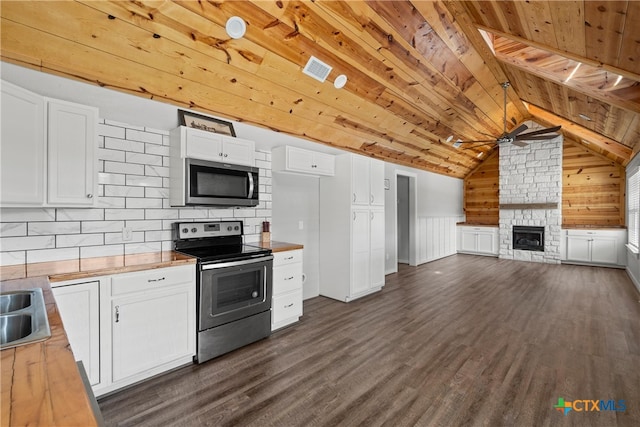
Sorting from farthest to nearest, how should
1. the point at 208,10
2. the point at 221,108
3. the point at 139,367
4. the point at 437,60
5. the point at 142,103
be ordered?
the point at 437,60 → the point at 221,108 → the point at 142,103 → the point at 139,367 → the point at 208,10

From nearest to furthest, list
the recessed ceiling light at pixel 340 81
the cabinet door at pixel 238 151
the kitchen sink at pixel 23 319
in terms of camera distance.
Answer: the kitchen sink at pixel 23 319
the cabinet door at pixel 238 151
the recessed ceiling light at pixel 340 81

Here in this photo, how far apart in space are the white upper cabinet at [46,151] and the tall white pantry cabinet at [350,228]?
9.45ft

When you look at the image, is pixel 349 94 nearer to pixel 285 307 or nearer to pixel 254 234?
pixel 254 234

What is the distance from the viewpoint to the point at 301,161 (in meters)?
3.89

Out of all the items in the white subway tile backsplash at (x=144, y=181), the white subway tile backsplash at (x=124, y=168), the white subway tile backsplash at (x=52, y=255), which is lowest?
the white subway tile backsplash at (x=52, y=255)

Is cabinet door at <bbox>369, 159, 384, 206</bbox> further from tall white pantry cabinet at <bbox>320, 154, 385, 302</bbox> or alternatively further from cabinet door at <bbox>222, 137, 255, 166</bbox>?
cabinet door at <bbox>222, 137, 255, 166</bbox>

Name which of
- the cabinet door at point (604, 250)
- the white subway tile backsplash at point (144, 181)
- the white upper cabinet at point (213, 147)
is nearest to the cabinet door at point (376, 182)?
the white upper cabinet at point (213, 147)

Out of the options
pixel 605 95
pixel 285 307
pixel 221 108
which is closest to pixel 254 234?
pixel 285 307

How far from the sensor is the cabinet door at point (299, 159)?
12.2ft

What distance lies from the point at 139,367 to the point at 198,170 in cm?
168

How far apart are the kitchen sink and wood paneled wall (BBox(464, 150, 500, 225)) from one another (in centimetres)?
973

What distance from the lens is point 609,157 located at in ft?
23.0

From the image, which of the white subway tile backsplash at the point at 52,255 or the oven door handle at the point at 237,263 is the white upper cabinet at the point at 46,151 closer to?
the white subway tile backsplash at the point at 52,255

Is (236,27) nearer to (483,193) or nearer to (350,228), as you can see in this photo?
(350,228)
